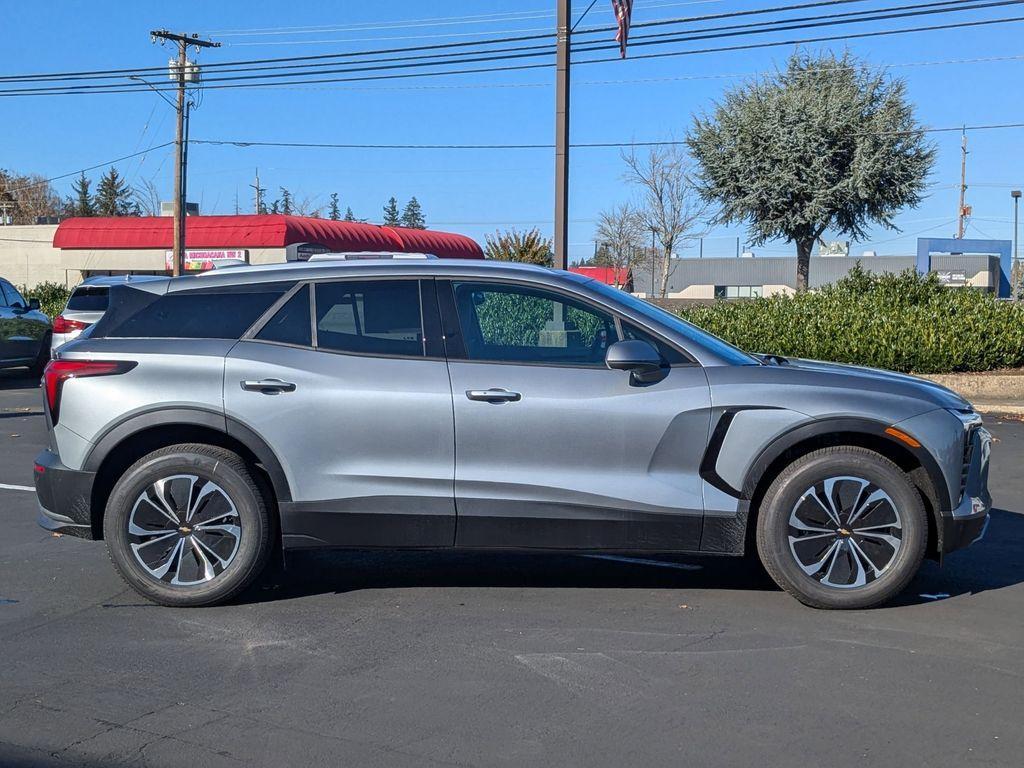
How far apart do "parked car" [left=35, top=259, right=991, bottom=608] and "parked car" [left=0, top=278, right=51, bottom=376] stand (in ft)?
44.4

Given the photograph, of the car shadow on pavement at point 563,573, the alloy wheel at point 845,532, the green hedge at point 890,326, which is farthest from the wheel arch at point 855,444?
the green hedge at point 890,326

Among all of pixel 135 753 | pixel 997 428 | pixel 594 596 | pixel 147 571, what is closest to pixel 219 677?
pixel 135 753

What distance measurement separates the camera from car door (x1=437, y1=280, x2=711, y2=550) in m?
5.50

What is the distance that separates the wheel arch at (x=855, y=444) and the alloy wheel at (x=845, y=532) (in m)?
0.20

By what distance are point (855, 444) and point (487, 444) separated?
6.07ft

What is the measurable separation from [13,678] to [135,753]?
109cm

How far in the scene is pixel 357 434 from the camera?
557 cm

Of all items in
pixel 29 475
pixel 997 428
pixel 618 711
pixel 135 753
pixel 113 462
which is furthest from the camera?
pixel 997 428

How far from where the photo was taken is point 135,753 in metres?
3.96

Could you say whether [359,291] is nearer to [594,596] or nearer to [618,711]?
[594,596]

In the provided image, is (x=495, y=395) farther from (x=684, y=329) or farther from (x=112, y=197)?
(x=112, y=197)

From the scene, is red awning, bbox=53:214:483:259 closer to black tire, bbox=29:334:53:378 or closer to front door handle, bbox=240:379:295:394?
black tire, bbox=29:334:53:378

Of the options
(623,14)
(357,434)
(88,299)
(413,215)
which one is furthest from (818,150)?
(413,215)

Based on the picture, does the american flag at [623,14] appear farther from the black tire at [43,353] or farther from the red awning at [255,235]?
the red awning at [255,235]
